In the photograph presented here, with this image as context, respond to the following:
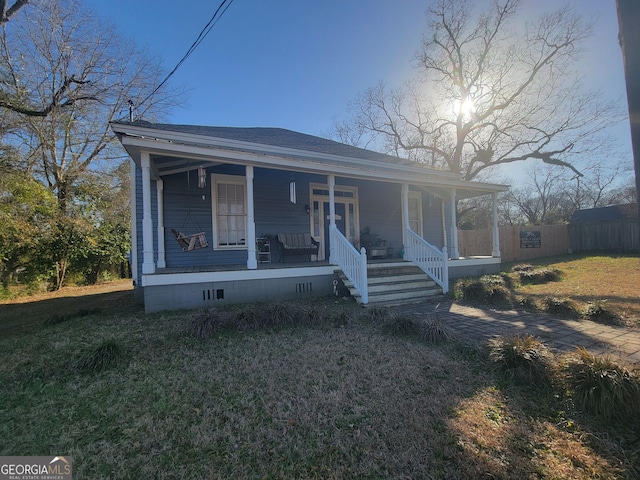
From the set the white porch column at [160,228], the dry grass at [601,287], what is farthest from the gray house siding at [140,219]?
the dry grass at [601,287]

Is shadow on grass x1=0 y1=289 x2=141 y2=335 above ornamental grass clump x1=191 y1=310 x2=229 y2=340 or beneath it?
beneath

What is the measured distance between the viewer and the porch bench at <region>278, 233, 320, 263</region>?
8.29 metres

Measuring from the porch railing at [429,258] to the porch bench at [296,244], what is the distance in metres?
2.70

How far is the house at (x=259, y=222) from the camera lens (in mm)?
6145

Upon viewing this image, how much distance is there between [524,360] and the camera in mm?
3111

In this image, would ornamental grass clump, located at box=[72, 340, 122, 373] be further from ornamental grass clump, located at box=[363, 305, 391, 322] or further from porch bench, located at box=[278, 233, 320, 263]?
porch bench, located at box=[278, 233, 320, 263]

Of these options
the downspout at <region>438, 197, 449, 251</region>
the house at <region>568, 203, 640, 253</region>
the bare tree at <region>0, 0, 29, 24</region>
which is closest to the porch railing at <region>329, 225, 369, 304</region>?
the downspout at <region>438, 197, 449, 251</region>

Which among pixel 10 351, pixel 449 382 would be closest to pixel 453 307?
pixel 449 382

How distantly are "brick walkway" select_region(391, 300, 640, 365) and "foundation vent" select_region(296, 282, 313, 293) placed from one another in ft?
6.67

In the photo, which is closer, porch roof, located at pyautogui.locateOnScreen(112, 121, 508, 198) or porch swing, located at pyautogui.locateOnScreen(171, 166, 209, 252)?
porch roof, located at pyautogui.locateOnScreen(112, 121, 508, 198)

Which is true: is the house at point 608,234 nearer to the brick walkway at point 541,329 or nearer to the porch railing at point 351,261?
the brick walkway at point 541,329

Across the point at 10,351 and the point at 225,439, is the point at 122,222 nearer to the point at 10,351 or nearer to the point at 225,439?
the point at 10,351

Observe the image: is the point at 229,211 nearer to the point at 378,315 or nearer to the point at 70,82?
the point at 378,315

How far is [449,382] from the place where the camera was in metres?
3.06
